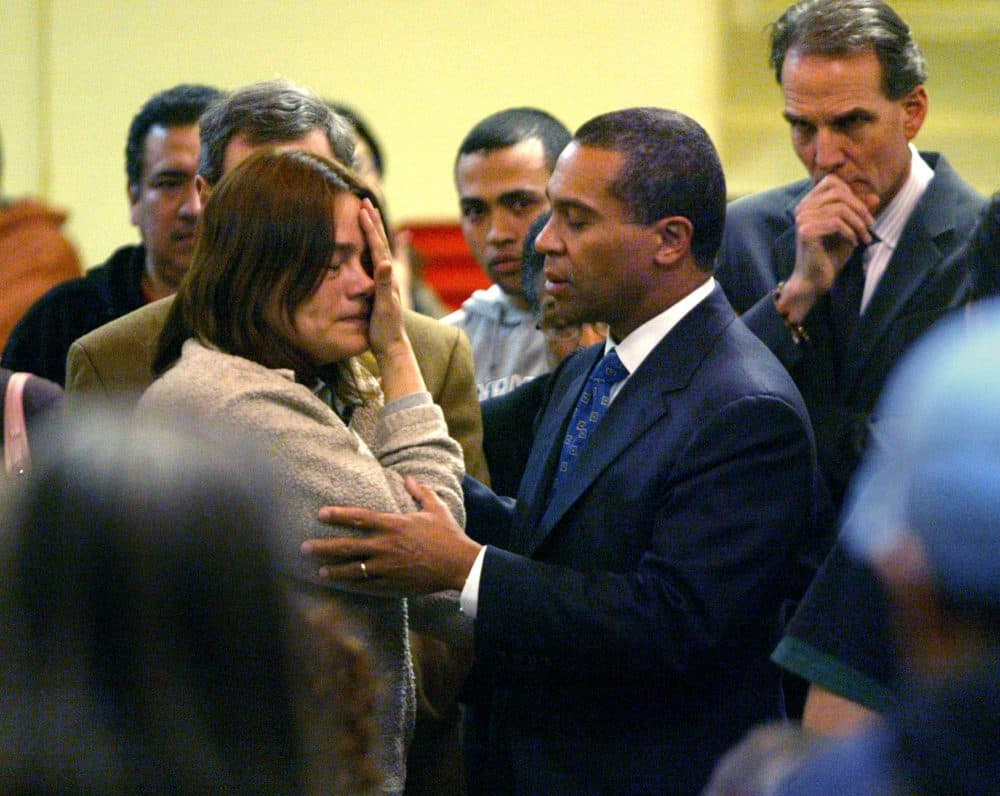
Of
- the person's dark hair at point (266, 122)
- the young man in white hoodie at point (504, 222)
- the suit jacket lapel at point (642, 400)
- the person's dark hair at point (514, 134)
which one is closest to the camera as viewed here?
the suit jacket lapel at point (642, 400)

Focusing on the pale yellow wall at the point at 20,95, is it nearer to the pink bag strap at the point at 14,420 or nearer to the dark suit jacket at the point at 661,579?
the pink bag strap at the point at 14,420

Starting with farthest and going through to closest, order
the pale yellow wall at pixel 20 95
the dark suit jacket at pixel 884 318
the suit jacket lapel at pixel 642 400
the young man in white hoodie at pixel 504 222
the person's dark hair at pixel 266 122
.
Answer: the pale yellow wall at pixel 20 95 < the young man in white hoodie at pixel 504 222 < the dark suit jacket at pixel 884 318 < the person's dark hair at pixel 266 122 < the suit jacket lapel at pixel 642 400

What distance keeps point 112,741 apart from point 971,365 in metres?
0.57

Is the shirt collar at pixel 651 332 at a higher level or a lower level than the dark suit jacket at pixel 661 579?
higher

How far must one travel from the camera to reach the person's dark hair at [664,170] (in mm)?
2322

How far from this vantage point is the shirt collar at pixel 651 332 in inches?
90.5

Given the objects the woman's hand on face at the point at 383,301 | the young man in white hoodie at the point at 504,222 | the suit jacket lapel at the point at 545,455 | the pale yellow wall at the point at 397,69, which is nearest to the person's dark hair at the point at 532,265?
the young man in white hoodie at the point at 504,222

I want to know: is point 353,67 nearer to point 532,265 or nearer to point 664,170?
point 532,265

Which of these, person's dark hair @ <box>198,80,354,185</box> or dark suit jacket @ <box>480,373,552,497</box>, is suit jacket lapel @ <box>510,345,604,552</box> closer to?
dark suit jacket @ <box>480,373,552,497</box>

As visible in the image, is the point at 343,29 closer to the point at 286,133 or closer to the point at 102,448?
the point at 286,133

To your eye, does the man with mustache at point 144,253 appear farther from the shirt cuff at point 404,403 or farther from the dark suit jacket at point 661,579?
the dark suit jacket at point 661,579

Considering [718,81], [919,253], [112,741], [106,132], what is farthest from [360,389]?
[106,132]

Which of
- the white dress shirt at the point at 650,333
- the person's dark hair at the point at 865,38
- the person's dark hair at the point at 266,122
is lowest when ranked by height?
the white dress shirt at the point at 650,333

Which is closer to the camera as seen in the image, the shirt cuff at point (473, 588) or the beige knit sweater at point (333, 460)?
the beige knit sweater at point (333, 460)
